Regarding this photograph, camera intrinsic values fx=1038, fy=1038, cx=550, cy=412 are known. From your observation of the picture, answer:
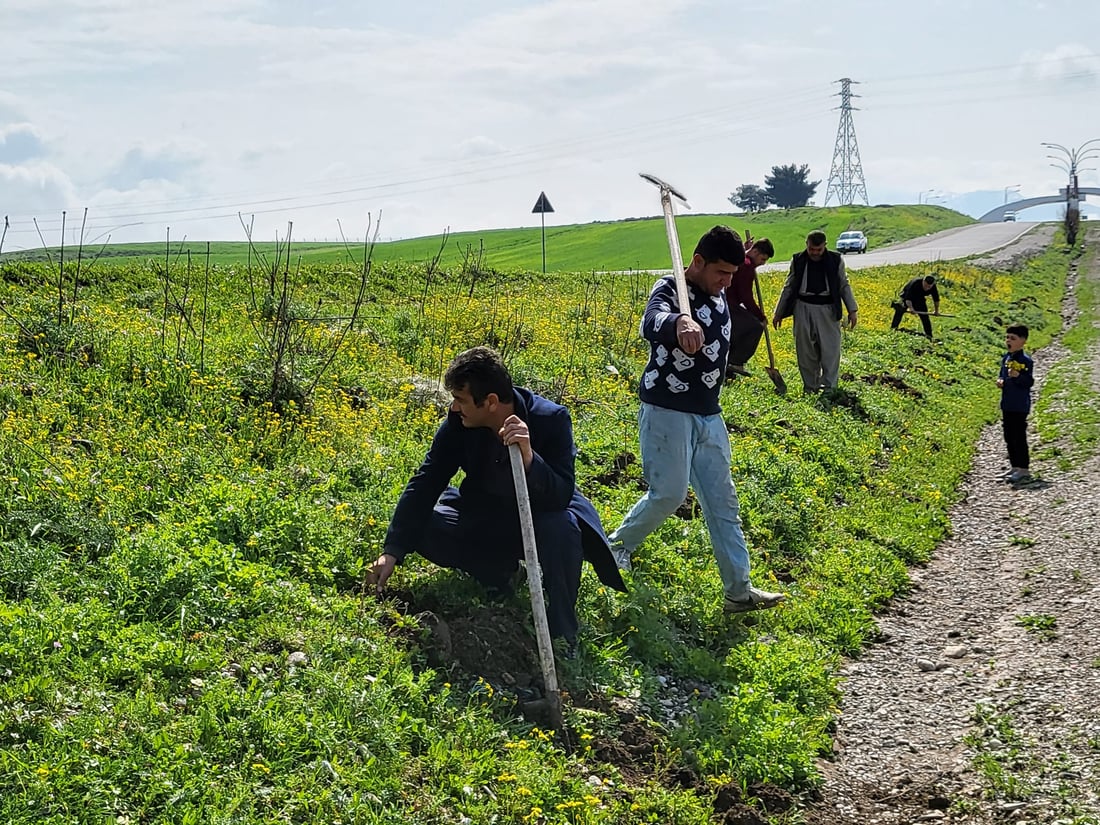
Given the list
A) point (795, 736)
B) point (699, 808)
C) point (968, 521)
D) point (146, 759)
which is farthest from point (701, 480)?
point (968, 521)

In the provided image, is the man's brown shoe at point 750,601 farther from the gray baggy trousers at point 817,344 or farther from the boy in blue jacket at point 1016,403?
the gray baggy trousers at point 817,344

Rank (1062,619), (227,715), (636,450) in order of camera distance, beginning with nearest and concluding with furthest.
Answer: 1. (227,715)
2. (1062,619)
3. (636,450)

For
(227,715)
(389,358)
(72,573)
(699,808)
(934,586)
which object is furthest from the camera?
(389,358)

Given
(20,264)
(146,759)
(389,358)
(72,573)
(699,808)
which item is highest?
(20,264)

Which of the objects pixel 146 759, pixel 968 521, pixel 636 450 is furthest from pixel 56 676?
pixel 968 521

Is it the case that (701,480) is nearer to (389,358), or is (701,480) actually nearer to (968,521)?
(968,521)

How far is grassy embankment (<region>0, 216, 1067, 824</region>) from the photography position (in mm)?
4070

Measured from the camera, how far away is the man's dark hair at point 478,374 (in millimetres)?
5078

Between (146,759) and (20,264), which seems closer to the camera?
(146,759)

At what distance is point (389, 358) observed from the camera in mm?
11273

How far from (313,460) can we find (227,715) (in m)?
3.54

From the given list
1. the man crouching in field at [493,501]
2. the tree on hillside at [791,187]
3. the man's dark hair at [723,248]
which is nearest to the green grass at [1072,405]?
the man's dark hair at [723,248]

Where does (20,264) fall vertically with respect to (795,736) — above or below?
above

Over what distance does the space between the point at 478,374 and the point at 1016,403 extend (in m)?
8.02
